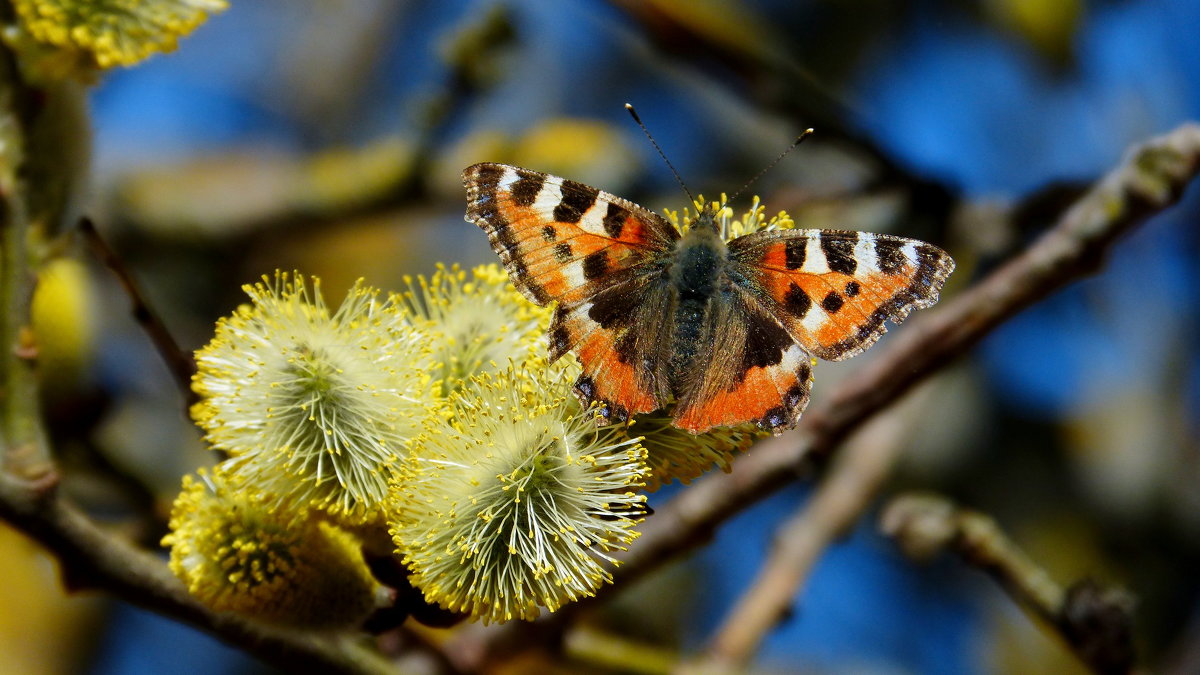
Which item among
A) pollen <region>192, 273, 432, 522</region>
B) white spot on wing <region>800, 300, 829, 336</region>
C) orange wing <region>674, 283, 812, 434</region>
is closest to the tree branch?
pollen <region>192, 273, 432, 522</region>

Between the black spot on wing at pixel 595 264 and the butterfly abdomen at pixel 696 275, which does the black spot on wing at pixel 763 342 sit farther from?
the black spot on wing at pixel 595 264

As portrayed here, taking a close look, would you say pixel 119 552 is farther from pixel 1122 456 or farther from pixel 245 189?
pixel 1122 456

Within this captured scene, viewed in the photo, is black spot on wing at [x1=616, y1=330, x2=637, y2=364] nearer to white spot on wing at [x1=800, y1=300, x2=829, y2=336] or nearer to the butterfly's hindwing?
the butterfly's hindwing

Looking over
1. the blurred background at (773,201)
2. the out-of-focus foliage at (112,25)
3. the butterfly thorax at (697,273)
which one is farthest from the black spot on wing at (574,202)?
the blurred background at (773,201)

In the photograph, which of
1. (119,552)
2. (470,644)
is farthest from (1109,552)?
(119,552)

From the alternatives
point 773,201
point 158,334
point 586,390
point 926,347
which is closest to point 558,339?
point 586,390

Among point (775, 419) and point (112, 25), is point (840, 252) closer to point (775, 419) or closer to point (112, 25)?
point (775, 419)
